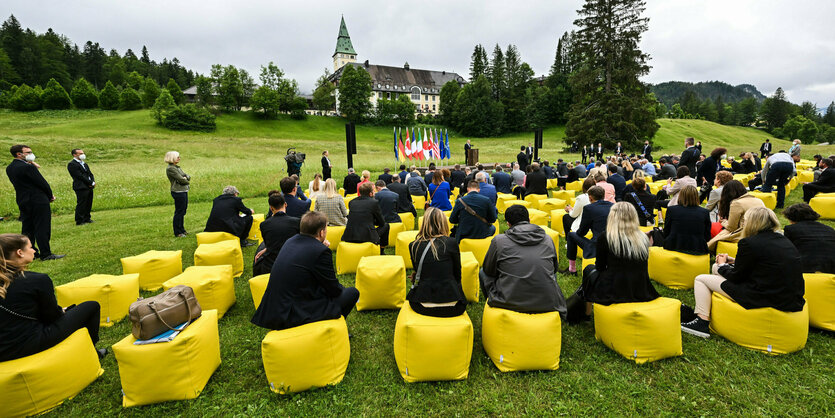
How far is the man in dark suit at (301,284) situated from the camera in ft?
10.8

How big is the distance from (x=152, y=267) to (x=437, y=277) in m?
5.05

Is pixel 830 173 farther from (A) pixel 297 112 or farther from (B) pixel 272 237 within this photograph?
(A) pixel 297 112

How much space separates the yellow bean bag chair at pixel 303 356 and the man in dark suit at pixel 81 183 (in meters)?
9.95

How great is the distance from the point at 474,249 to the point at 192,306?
4.05 metres

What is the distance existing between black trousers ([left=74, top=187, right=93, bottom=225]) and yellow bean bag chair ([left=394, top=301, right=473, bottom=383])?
11773mm

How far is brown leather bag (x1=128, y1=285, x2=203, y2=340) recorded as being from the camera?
306 centimetres

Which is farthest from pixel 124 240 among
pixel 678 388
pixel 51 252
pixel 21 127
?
pixel 21 127

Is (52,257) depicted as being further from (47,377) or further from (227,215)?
(47,377)

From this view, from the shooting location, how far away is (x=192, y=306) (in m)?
3.38

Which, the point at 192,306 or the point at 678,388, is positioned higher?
the point at 192,306

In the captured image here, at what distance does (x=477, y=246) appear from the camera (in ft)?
19.0

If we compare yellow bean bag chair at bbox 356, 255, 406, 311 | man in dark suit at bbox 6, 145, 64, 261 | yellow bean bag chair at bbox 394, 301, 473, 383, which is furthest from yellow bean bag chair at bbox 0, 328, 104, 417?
man in dark suit at bbox 6, 145, 64, 261

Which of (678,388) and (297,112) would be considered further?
(297,112)

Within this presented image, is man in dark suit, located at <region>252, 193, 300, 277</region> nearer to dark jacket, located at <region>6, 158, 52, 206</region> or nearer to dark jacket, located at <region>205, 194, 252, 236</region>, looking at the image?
dark jacket, located at <region>205, 194, 252, 236</region>
